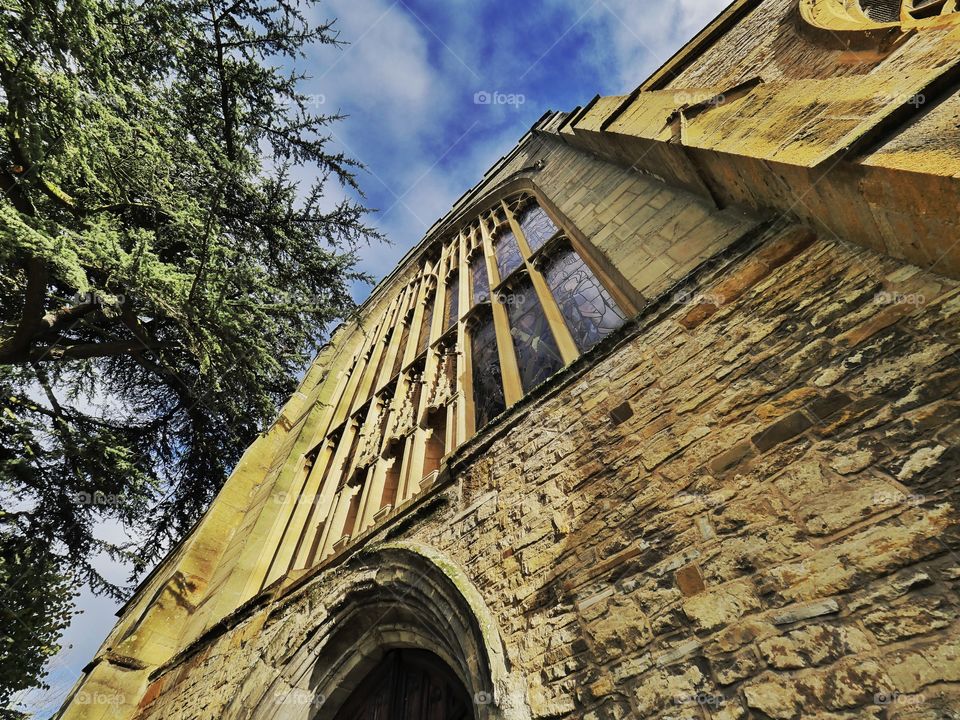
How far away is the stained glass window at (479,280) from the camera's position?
25.8ft

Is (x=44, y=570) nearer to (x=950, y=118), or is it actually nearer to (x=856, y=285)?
(x=856, y=285)

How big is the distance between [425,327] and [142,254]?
532cm

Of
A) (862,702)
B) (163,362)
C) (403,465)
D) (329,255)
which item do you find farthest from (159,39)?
(862,702)

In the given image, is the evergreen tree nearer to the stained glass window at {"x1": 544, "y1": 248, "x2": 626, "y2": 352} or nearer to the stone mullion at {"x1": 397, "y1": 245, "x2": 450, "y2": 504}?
the stone mullion at {"x1": 397, "y1": 245, "x2": 450, "y2": 504}

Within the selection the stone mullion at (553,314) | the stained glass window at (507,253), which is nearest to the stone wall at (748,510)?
the stone mullion at (553,314)

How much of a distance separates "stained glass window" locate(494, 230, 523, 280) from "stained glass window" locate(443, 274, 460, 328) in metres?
1.02

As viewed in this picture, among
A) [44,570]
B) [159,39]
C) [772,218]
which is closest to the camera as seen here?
[772,218]

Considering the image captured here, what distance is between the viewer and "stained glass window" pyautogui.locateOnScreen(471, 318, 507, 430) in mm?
4949

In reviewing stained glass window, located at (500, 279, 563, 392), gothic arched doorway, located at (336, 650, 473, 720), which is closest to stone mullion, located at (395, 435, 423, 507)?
gothic arched doorway, located at (336, 650, 473, 720)

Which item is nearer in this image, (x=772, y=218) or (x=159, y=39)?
(x=772, y=218)

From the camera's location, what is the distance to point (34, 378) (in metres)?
5.90

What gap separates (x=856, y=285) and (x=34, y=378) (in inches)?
327
